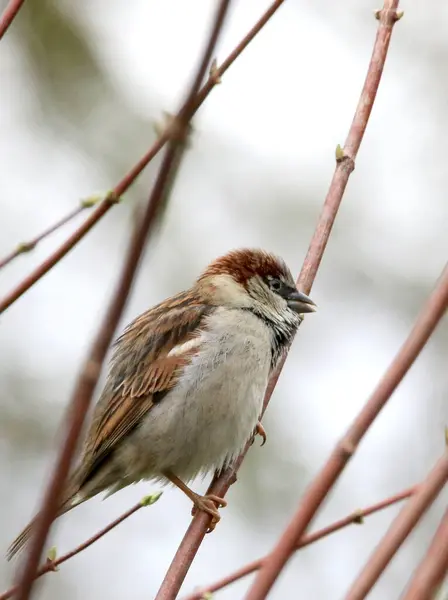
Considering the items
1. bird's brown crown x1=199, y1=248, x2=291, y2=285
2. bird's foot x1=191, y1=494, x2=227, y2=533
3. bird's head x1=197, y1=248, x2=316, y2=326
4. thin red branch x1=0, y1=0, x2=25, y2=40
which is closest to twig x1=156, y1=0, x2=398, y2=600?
bird's foot x1=191, y1=494, x2=227, y2=533

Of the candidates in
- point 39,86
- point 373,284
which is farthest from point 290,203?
point 39,86

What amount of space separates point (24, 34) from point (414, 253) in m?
4.94

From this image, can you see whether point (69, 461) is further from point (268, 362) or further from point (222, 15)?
point (268, 362)

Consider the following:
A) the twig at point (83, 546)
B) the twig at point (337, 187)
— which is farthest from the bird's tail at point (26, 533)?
the twig at point (83, 546)

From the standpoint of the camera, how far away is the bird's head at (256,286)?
420cm

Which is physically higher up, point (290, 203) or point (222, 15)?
point (290, 203)

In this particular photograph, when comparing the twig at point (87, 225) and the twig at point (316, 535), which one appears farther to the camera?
the twig at point (316, 535)

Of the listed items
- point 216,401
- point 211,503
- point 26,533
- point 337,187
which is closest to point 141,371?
point 216,401

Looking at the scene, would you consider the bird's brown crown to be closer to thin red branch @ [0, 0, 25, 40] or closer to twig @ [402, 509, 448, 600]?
thin red branch @ [0, 0, 25, 40]

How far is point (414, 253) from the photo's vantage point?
34.7 ft

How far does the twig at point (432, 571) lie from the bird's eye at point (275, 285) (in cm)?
313

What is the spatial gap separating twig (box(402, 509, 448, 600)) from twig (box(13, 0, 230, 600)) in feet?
1.47

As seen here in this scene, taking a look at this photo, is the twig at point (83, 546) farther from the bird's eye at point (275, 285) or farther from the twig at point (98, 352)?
the bird's eye at point (275, 285)

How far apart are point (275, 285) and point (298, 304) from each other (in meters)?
0.23
